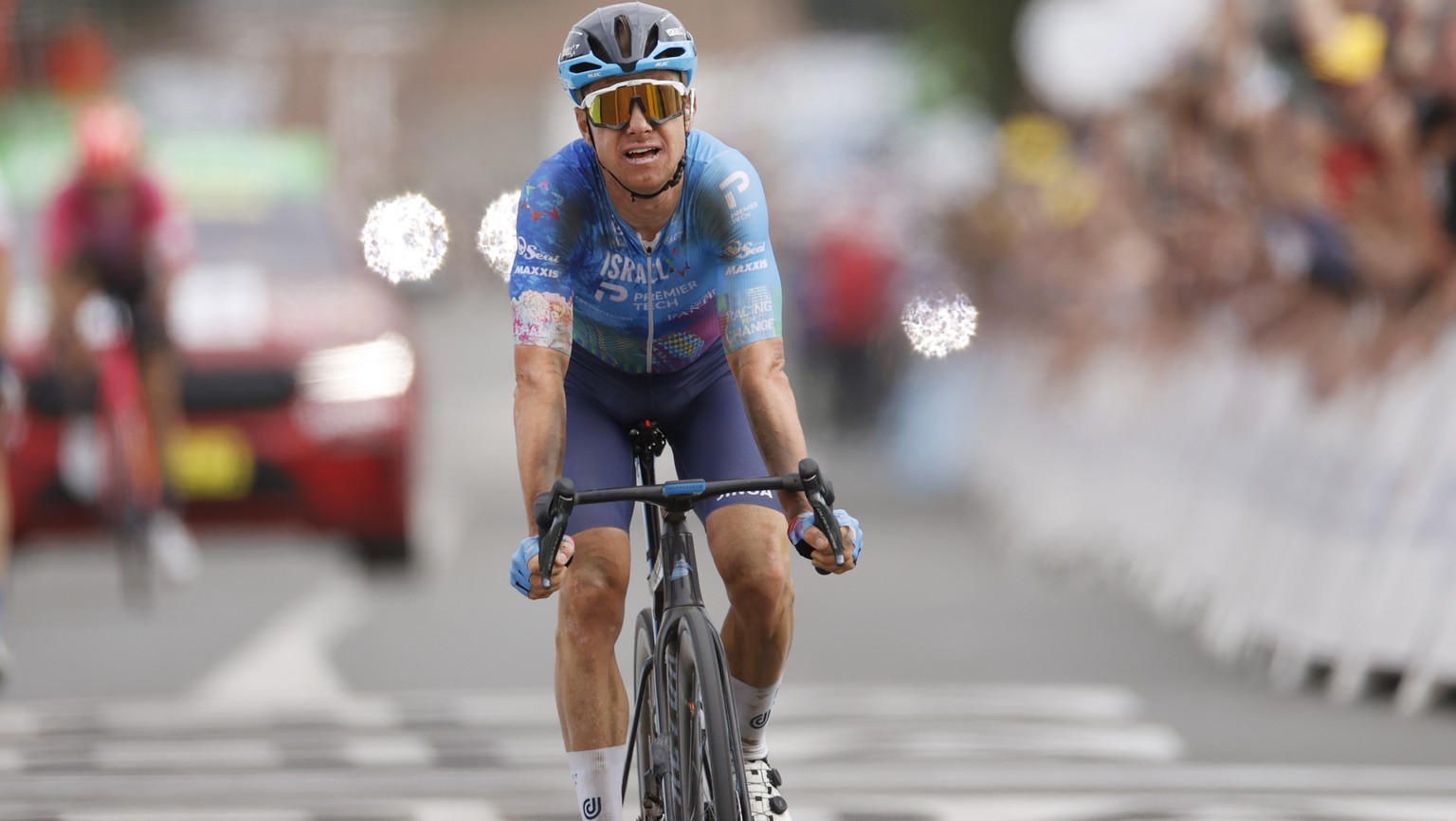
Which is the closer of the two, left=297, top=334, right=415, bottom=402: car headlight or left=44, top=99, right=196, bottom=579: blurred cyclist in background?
left=44, top=99, right=196, bottom=579: blurred cyclist in background

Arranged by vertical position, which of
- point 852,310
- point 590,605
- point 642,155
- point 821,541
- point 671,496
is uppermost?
point 852,310

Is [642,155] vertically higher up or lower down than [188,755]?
higher up

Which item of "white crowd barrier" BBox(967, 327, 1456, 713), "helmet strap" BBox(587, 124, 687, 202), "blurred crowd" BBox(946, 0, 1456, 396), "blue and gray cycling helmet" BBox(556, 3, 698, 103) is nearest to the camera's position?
"blue and gray cycling helmet" BBox(556, 3, 698, 103)

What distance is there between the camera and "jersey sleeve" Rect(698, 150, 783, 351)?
17.6 feet

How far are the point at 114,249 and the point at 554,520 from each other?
750 cm

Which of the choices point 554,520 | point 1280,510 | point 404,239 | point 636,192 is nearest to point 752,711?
point 554,520

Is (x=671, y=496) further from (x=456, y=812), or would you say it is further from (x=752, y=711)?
(x=456, y=812)

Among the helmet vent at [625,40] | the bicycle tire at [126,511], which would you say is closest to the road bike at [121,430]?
the bicycle tire at [126,511]

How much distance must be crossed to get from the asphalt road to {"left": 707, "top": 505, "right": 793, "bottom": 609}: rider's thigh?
1501mm

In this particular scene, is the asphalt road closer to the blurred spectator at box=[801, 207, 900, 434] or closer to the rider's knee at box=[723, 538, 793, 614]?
the rider's knee at box=[723, 538, 793, 614]

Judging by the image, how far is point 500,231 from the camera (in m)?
5.70

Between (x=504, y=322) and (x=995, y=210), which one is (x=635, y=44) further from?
(x=504, y=322)

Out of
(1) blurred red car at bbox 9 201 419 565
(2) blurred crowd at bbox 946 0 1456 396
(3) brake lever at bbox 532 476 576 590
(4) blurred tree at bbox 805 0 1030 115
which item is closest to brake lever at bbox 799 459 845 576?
(3) brake lever at bbox 532 476 576 590

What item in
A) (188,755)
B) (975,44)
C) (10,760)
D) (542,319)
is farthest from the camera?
(975,44)
